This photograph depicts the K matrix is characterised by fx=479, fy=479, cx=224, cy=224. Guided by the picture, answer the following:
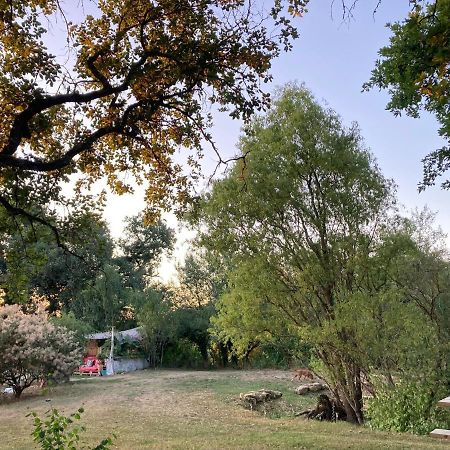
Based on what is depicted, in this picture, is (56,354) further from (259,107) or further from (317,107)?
(259,107)

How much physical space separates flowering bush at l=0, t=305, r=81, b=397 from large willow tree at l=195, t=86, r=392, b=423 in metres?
8.99

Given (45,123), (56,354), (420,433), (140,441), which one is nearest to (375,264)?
(420,433)

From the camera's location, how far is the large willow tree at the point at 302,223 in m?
11.9

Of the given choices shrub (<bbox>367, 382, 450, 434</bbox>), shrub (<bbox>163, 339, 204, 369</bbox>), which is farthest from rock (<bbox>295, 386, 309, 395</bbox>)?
shrub (<bbox>163, 339, 204, 369</bbox>)

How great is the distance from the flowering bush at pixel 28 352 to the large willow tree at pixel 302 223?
899cm

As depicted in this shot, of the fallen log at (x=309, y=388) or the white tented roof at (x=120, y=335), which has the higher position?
the white tented roof at (x=120, y=335)

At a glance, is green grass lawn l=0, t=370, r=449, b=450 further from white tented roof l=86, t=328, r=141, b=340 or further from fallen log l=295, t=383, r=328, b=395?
white tented roof l=86, t=328, r=141, b=340

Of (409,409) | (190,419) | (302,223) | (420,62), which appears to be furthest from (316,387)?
(420,62)

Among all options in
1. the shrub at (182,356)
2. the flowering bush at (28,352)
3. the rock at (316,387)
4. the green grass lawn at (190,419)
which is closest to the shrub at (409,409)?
the green grass lawn at (190,419)

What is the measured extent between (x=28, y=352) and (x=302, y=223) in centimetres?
1128

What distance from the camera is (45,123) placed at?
20.5ft

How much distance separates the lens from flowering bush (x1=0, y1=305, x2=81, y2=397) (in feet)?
57.0

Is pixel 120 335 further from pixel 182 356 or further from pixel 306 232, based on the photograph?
pixel 306 232

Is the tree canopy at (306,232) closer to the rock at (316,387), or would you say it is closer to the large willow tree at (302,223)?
the large willow tree at (302,223)
